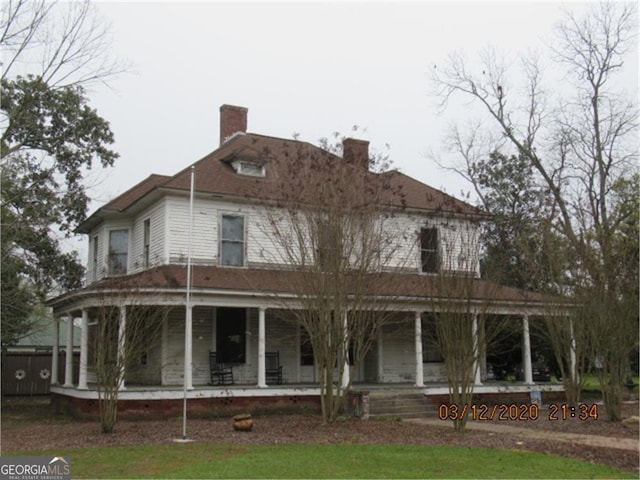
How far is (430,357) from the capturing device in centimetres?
2214

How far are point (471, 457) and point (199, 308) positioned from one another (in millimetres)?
10457

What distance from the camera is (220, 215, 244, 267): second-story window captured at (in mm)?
→ 19562

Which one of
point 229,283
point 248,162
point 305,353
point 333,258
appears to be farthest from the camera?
point 248,162

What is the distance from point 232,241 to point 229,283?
2137 mm

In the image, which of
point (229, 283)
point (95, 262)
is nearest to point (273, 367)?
point (229, 283)

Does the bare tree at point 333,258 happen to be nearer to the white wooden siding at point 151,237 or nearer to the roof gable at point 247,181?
the roof gable at point 247,181

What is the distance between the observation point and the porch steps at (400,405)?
689 inches

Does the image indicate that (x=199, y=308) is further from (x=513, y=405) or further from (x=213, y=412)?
(x=513, y=405)

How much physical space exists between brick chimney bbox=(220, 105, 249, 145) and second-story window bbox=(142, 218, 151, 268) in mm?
5501

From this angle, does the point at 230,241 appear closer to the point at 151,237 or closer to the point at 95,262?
the point at 151,237

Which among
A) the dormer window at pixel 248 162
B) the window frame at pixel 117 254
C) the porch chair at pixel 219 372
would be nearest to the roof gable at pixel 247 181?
the dormer window at pixel 248 162

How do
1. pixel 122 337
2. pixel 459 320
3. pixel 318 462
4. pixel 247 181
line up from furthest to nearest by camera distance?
1. pixel 247 181
2. pixel 459 320
3. pixel 122 337
4. pixel 318 462

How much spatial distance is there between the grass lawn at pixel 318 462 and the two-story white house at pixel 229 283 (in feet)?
14.5

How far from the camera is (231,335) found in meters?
19.6
